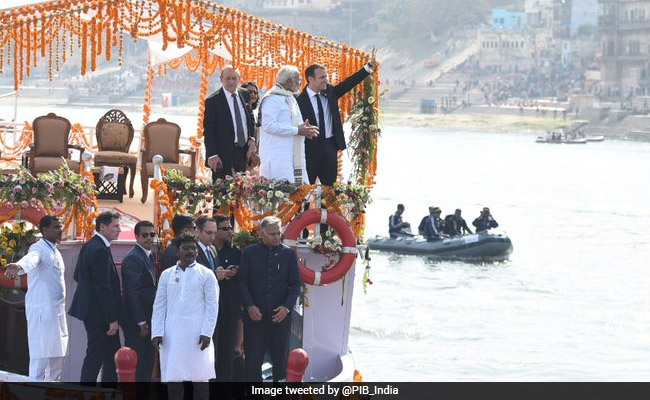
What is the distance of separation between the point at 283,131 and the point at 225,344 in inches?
69.7

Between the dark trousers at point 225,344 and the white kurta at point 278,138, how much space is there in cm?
144

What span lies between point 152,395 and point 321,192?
196cm

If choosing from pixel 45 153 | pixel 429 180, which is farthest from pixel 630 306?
pixel 429 180

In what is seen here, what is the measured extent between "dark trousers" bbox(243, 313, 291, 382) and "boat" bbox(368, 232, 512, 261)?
25.7m

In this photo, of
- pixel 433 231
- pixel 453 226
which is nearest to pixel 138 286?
pixel 433 231

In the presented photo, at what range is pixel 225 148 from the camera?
11.2 m

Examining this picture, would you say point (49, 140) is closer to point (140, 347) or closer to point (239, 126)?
point (239, 126)

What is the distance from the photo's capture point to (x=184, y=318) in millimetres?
8648

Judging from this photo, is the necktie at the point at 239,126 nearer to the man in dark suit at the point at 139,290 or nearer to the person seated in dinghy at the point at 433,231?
the man in dark suit at the point at 139,290

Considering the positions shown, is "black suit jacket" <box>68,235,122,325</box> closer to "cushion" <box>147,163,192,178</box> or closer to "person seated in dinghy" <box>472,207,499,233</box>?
"cushion" <box>147,163,192,178</box>

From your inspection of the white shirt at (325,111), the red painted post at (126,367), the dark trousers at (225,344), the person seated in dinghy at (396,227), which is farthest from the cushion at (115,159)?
the person seated in dinghy at (396,227)

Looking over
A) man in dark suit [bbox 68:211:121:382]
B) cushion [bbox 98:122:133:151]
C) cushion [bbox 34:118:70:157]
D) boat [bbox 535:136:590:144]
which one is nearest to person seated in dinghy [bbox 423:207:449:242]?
cushion [bbox 98:122:133:151]

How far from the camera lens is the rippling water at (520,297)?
2492 centimetres

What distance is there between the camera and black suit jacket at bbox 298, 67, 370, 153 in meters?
10.9
